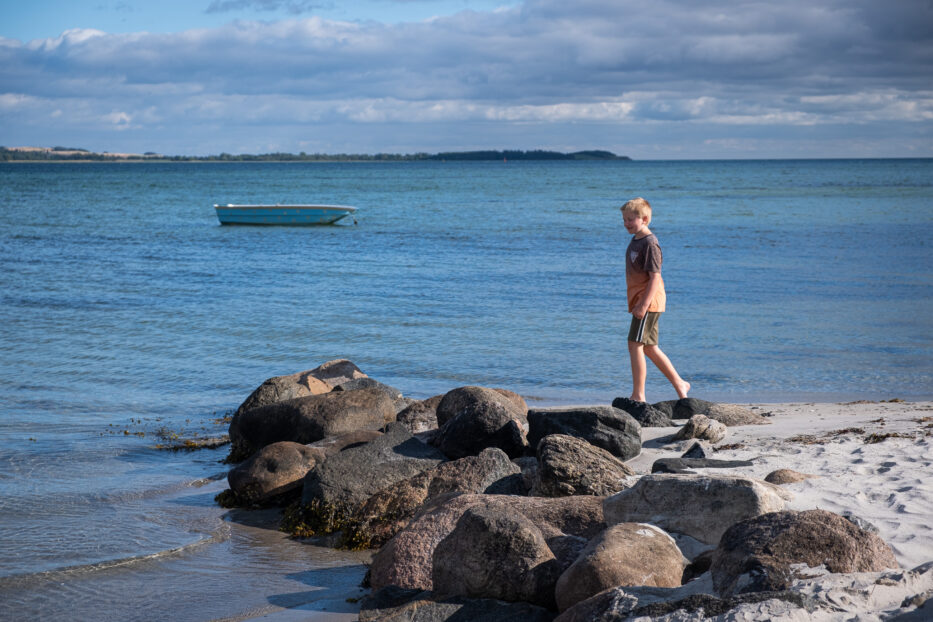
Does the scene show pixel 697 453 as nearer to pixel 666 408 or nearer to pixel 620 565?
pixel 666 408

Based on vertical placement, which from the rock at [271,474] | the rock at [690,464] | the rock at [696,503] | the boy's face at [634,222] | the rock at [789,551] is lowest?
the rock at [271,474]

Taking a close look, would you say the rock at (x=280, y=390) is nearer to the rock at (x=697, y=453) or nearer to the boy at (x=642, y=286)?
the boy at (x=642, y=286)

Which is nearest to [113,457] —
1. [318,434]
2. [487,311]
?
[318,434]

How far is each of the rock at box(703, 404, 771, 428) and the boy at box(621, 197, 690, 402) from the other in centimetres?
65

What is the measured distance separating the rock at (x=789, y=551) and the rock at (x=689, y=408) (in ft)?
13.4

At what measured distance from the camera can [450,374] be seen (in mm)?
11445

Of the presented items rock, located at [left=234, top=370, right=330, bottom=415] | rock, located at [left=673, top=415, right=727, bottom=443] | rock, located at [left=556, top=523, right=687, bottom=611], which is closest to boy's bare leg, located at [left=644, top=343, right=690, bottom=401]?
rock, located at [left=673, top=415, right=727, bottom=443]

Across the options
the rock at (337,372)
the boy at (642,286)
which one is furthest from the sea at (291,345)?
the boy at (642,286)

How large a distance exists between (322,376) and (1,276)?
15.6 m

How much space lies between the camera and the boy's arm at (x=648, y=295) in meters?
7.75

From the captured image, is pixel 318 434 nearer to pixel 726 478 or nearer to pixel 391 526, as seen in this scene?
pixel 391 526

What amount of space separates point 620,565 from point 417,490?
7.40ft

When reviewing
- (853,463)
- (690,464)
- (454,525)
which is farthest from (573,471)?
(853,463)

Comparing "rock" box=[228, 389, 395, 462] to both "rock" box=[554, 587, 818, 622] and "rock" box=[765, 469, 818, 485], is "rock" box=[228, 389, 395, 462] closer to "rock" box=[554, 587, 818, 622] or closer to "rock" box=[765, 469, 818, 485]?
"rock" box=[765, 469, 818, 485]
